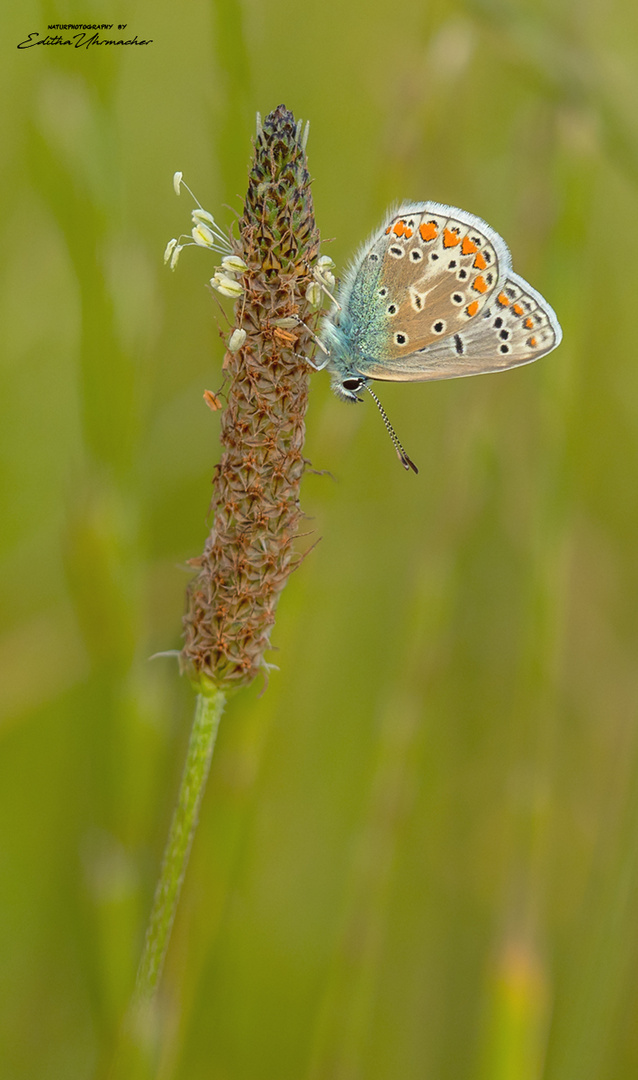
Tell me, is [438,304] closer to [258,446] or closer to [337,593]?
[258,446]

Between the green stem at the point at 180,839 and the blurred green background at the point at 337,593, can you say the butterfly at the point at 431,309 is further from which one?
the green stem at the point at 180,839

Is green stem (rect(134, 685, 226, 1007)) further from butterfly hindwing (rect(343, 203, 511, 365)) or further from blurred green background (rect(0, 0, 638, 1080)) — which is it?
butterfly hindwing (rect(343, 203, 511, 365))

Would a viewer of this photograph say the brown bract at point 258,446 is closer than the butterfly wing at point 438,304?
Yes

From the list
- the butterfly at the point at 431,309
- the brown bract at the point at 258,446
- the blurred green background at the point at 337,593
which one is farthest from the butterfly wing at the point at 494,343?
the brown bract at the point at 258,446

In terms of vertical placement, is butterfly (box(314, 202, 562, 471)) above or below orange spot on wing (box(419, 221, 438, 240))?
below

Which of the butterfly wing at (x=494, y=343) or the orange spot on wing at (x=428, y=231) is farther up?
the orange spot on wing at (x=428, y=231)

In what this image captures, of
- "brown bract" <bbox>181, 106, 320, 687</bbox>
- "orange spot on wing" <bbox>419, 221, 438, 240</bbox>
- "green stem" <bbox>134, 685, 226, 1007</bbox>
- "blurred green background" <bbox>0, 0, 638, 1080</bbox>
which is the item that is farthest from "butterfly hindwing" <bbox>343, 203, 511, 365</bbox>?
"green stem" <bbox>134, 685, 226, 1007</bbox>
